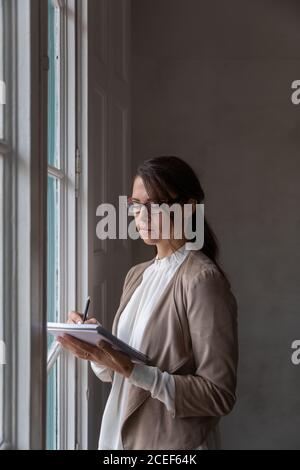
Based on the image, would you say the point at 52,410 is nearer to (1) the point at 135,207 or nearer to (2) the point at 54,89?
(1) the point at 135,207

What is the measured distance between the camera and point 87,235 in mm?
1305

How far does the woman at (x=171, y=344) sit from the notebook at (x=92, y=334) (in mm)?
20

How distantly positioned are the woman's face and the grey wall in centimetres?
120

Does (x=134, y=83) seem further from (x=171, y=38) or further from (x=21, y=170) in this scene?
(x=21, y=170)

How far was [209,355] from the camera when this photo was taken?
3.41ft

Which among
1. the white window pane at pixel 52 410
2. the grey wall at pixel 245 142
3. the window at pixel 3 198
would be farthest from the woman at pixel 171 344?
the grey wall at pixel 245 142

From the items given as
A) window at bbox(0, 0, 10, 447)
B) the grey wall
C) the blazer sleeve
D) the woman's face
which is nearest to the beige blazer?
the blazer sleeve

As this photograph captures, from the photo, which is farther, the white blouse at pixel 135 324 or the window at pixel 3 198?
the white blouse at pixel 135 324

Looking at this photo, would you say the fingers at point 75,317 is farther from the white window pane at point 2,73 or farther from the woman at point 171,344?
the white window pane at point 2,73

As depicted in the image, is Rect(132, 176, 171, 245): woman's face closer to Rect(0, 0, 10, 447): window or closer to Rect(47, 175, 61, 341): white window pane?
Rect(47, 175, 61, 341): white window pane

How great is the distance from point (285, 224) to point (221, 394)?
5.15 ft

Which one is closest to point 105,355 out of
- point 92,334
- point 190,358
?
point 92,334

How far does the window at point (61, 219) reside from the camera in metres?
1.17

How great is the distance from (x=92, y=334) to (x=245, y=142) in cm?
172
